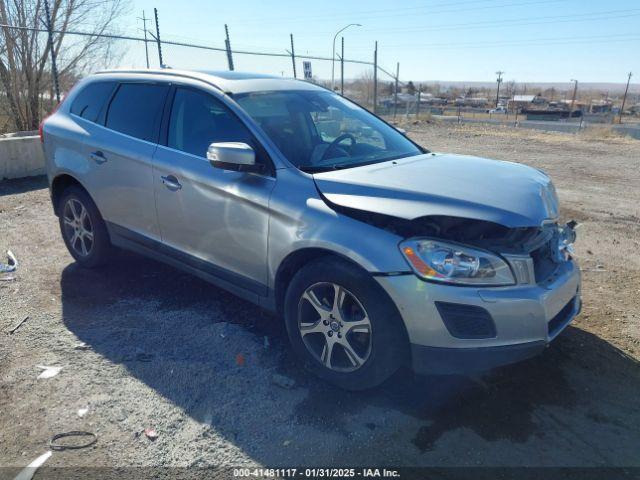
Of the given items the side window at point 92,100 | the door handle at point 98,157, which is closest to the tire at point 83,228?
the door handle at point 98,157

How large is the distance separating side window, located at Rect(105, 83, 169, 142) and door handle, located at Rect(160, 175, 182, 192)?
387 millimetres

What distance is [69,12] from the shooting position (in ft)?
43.0

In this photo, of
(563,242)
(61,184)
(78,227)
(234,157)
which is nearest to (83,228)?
(78,227)

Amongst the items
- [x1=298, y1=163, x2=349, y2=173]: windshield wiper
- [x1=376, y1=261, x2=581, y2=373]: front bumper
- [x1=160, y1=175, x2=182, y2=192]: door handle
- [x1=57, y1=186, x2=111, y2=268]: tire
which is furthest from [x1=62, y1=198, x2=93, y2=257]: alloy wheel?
[x1=376, y1=261, x2=581, y2=373]: front bumper

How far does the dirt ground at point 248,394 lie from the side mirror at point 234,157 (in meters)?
1.24

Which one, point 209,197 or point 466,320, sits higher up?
point 209,197

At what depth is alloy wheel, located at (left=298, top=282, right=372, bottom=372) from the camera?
292 centimetres

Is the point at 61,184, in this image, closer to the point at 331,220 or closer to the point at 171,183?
the point at 171,183

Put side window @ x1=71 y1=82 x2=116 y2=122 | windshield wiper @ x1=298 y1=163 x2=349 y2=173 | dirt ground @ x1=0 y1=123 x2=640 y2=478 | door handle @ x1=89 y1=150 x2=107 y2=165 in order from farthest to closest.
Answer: side window @ x1=71 y1=82 x2=116 y2=122 → door handle @ x1=89 y1=150 x2=107 y2=165 → windshield wiper @ x1=298 y1=163 x2=349 y2=173 → dirt ground @ x1=0 y1=123 x2=640 y2=478

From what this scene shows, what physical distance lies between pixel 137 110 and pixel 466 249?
293 cm

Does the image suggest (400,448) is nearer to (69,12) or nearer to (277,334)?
(277,334)

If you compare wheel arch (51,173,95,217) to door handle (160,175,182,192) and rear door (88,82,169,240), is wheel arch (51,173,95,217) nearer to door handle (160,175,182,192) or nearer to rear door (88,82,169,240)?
rear door (88,82,169,240)

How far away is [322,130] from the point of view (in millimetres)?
3932

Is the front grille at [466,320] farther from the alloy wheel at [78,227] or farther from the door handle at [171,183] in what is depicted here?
the alloy wheel at [78,227]
